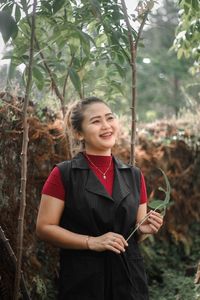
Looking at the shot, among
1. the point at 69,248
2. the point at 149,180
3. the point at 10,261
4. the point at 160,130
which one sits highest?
the point at 160,130

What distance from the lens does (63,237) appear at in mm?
1964

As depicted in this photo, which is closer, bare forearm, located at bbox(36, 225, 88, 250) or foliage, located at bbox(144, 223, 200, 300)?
bare forearm, located at bbox(36, 225, 88, 250)

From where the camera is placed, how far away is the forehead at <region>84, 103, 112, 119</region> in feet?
7.20

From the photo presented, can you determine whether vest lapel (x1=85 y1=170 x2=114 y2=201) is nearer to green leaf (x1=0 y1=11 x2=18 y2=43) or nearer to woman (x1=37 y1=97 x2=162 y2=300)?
woman (x1=37 y1=97 x2=162 y2=300)

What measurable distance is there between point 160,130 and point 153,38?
994cm

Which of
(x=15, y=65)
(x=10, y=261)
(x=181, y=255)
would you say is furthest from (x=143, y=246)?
(x=15, y=65)

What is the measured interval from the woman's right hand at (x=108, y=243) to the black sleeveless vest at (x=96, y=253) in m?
0.11

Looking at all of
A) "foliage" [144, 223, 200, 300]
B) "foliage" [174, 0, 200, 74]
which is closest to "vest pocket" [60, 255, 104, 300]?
"foliage" [174, 0, 200, 74]

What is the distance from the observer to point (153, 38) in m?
14.2

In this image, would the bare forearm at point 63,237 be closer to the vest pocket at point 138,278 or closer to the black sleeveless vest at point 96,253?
the black sleeveless vest at point 96,253

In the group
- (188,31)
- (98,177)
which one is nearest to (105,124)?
(98,177)

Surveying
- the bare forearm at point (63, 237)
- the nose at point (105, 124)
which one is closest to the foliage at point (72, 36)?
the nose at point (105, 124)

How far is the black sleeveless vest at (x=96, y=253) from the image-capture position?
2.00 m

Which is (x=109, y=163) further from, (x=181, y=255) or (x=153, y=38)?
(x=153, y=38)
